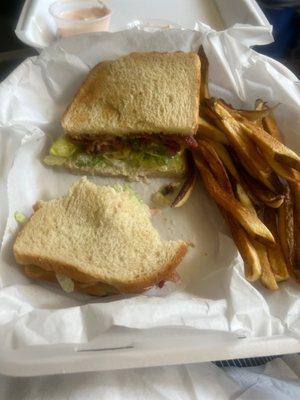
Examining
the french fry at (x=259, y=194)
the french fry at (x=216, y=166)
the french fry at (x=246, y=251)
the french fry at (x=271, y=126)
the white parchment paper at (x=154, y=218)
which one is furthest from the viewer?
the french fry at (x=271, y=126)

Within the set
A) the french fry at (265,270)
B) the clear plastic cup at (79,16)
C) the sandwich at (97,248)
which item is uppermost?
the clear plastic cup at (79,16)

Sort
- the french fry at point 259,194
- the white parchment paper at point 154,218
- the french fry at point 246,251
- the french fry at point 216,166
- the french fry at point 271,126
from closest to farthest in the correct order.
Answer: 1. the white parchment paper at point 154,218
2. the french fry at point 246,251
3. the french fry at point 259,194
4. the french fry at point 216,166
5. the french fry at point 271,126

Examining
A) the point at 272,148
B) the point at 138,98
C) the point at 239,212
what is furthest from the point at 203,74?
the point at 239,212

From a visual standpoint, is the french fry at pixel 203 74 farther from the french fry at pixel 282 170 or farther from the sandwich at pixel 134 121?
the french fry at pixel 282 170

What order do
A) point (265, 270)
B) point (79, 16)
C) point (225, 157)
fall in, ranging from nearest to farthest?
point (265, 270) < point (225, 157) < point (79, 16)

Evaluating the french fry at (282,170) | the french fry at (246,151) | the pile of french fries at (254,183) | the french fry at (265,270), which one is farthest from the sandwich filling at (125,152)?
the french fry at (265,270)

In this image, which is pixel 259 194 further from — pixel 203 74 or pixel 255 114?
pixel 203 74
